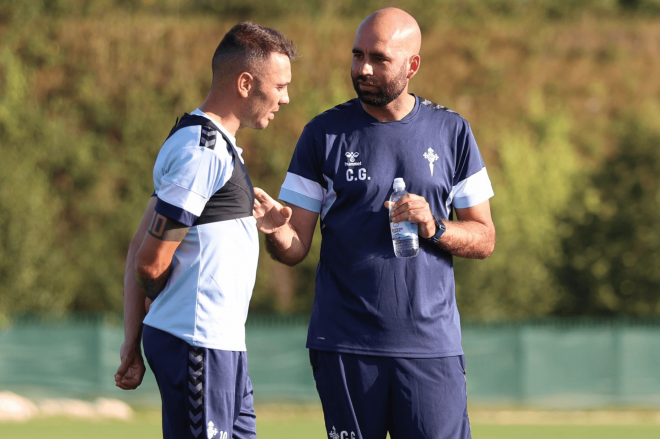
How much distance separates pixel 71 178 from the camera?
121 ft

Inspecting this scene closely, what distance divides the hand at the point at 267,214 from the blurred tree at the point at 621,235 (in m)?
20.9

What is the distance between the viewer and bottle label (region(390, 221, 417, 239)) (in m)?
4.62

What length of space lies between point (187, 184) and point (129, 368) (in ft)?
3.31

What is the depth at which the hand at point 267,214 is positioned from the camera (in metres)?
4.79

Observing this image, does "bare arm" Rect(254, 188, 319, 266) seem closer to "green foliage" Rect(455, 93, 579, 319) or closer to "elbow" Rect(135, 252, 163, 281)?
"elbow" Rect(135, 252, 163, 281)

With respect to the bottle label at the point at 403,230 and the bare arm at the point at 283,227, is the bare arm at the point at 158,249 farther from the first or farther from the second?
the bottle label at the point at 403,230

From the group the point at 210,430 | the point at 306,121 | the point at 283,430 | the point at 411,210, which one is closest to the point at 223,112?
the point at 411,210

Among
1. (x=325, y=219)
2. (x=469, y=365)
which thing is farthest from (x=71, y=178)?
(x=325, y=219)

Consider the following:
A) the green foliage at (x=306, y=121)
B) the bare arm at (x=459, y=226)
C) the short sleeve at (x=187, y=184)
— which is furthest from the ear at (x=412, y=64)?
the green foliage at (x=306, y=121)

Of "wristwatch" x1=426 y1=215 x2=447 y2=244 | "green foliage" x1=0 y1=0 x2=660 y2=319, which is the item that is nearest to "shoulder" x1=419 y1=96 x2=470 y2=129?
"wristwatch" x1=426 y1=215 x2=447 y2=244

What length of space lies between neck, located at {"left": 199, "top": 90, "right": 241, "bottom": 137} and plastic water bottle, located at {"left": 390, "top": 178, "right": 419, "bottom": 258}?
83cm

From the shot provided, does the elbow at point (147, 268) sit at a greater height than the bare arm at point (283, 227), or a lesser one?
lesser

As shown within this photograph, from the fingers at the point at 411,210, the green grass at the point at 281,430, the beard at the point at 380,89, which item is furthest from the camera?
the green grass at the point at 281,430

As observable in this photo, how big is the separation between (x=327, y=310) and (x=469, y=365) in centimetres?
1745
